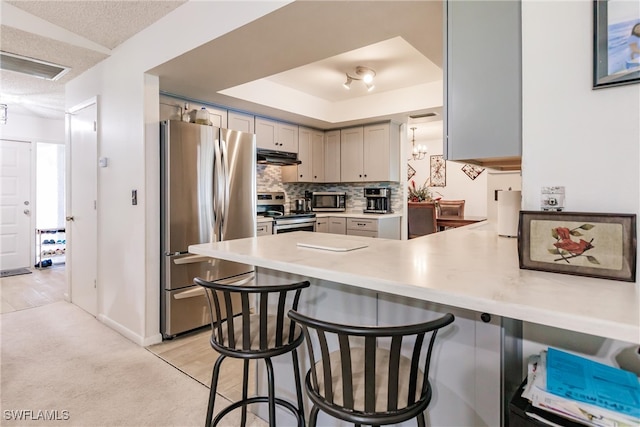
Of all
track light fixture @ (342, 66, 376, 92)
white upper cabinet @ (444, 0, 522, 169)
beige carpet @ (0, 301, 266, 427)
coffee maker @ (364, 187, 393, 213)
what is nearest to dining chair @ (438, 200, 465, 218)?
coffee maker @ (364, 187, 393, 213)

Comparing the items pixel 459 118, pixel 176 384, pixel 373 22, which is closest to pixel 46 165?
pixel 176 384

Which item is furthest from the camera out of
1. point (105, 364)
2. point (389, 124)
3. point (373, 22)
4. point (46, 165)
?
point (46, 165)

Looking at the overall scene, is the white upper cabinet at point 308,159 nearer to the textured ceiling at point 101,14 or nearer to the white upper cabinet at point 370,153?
the white upper cabinet at point 370,153

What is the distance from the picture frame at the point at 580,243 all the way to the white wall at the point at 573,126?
0.13 m

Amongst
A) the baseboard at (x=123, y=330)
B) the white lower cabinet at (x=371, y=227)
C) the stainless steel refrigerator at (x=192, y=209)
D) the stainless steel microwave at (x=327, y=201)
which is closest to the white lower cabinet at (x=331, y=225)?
the white lower cabinet at (x=371, y=227)

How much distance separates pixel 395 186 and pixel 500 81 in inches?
146

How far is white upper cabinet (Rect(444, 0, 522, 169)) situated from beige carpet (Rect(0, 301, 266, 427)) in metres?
1.78

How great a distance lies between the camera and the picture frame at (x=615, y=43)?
1.00 metres

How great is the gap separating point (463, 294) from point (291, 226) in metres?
3.45

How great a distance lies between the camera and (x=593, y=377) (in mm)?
863

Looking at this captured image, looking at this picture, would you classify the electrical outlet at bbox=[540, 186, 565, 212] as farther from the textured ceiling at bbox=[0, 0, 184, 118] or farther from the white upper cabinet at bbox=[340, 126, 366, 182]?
the white upper cabinet at bbox=[340, 126, 366, 182]

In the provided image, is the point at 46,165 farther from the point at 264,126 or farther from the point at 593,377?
the point at 593,377

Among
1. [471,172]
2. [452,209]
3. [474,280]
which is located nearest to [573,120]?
[474,280]

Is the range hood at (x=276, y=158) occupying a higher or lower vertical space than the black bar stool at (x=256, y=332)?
higher
